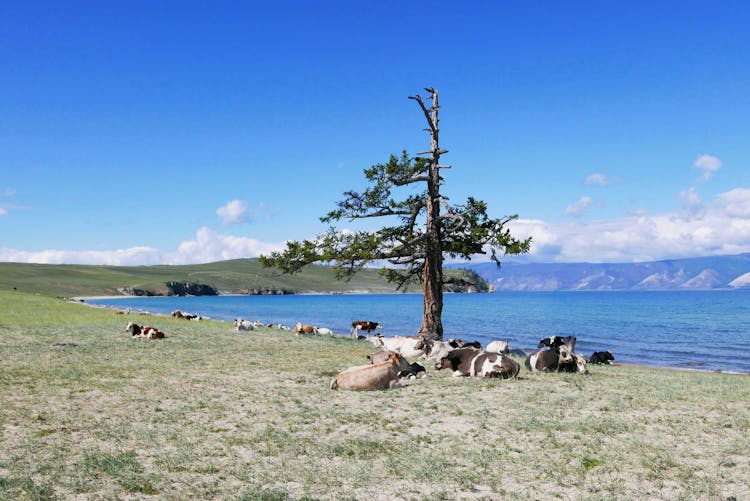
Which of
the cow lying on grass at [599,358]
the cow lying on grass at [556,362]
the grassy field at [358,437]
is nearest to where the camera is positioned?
the grassy field at [358,437]

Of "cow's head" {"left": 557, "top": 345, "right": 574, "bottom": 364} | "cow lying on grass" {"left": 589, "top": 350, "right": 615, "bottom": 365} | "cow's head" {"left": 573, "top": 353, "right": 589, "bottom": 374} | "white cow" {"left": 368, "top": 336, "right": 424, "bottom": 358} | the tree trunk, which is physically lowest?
"cow lying on grass" {"left": 589, "top": 350, "right": 615, "bottom": 365}

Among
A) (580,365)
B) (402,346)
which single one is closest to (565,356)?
(580,365)

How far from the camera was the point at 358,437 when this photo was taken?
9531 mm

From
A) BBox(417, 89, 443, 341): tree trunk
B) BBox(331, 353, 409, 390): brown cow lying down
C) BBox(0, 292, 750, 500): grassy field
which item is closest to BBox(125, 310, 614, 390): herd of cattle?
BBox(331, 353, 409, 390): brown cow lying down

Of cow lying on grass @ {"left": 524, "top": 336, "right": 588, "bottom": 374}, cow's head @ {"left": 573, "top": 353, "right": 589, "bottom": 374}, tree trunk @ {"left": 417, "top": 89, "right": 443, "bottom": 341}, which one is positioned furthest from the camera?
tree trunk @ {"left": 417, "top": 89, "right": 443, "bottom": 341}

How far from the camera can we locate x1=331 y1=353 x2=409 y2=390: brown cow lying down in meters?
14.3

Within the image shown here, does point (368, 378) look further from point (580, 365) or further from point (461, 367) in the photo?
point (580, 365)

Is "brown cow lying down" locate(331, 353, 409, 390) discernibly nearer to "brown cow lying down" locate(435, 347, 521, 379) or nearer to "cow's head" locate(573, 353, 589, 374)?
"brown cow lying down" locate(435, 347, 521, 379)

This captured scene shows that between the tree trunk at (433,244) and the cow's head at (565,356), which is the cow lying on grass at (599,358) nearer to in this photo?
the tree trunk at (433,244)

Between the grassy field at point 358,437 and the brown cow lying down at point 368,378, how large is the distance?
1.32 ft

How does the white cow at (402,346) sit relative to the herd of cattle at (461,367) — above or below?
below

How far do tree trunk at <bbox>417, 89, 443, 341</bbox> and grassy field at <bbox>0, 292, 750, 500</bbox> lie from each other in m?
12.2

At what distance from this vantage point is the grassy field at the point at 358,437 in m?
7.22

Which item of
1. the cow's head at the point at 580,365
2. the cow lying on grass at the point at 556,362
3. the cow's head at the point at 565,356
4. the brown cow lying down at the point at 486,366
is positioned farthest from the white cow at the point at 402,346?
the cow's head at the point at 580,365
